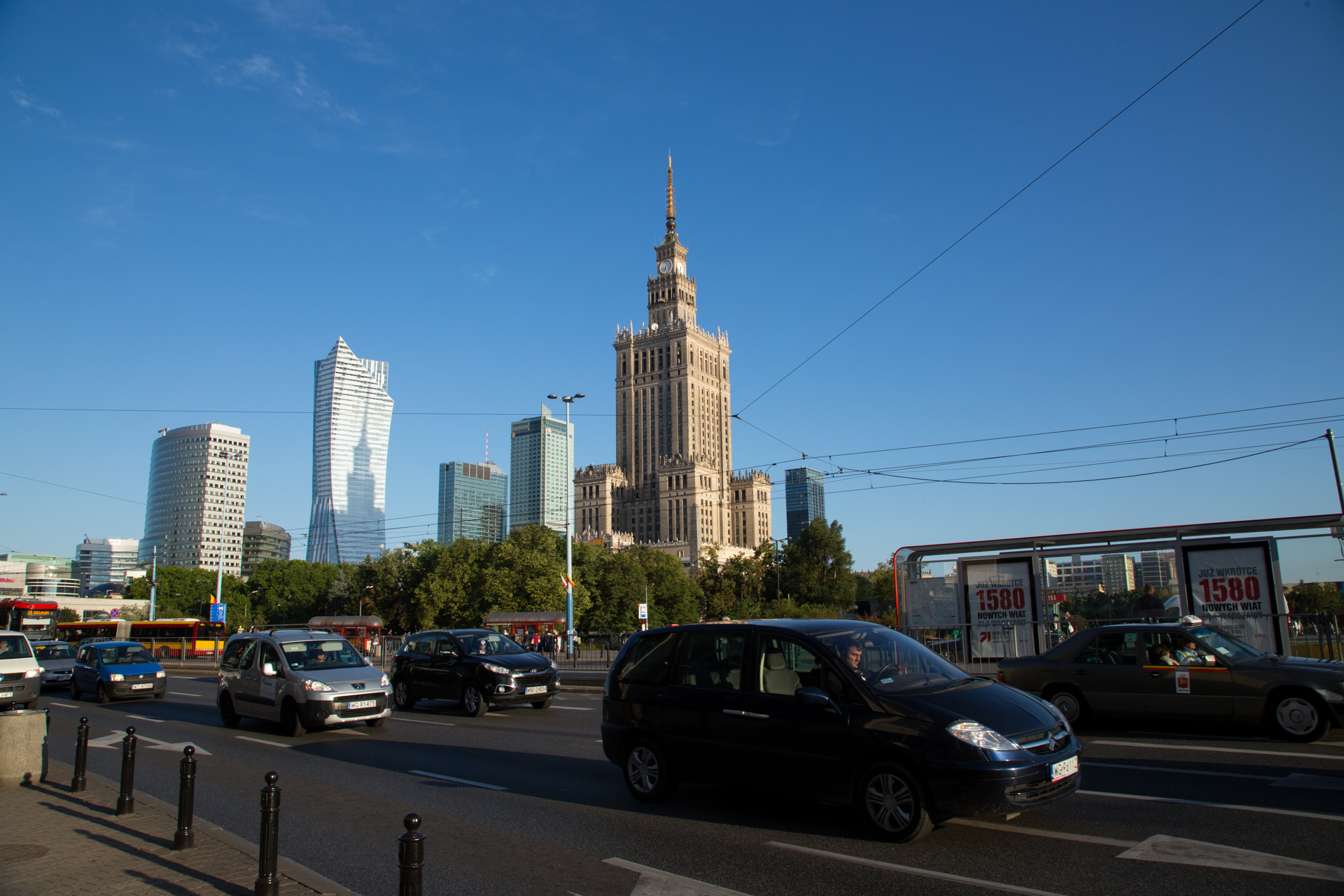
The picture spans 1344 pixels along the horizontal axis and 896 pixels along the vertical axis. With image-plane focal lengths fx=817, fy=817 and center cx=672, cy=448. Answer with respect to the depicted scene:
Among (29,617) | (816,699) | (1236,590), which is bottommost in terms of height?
(29,617)

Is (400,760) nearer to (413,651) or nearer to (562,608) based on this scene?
(413,651)

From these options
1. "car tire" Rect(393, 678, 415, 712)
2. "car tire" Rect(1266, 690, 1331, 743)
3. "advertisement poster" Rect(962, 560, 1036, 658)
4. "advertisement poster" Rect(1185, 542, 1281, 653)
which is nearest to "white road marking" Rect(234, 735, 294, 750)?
"car tire" Rect(393, 678, 415, 712)

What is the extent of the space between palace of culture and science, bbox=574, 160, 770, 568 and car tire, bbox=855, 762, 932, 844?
410ft

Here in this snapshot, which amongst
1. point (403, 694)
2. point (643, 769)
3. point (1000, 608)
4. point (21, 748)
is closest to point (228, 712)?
point (403, 694)

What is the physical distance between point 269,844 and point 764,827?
3.94m

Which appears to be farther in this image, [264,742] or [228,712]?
[228,712]

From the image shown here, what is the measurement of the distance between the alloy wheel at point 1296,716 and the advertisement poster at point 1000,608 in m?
7.33

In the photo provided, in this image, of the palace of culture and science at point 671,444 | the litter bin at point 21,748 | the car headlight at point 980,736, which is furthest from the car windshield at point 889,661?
the palace of culture and science at point 671,444

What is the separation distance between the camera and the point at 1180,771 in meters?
8.92

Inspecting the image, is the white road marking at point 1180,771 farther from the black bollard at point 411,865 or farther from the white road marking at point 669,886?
the black bollard at point 411,865

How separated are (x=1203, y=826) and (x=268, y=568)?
10872cm

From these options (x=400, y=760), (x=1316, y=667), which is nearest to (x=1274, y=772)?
(x=1316, y=667)

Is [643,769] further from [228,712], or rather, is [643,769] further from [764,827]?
[228,712]

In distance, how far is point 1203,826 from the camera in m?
6.62
